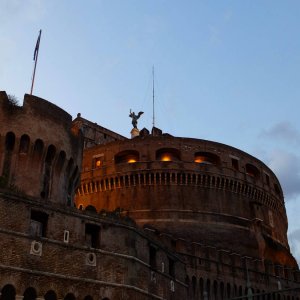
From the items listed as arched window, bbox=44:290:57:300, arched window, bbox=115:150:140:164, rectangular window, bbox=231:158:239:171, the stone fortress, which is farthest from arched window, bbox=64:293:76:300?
rectangular window, bbox=231:158:239:171

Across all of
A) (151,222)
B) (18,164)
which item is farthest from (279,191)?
(18,164)

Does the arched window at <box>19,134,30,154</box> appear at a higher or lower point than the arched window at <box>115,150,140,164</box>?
lower

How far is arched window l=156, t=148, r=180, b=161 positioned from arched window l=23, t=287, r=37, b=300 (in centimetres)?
2535

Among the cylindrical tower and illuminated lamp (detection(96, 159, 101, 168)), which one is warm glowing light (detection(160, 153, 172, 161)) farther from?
illuminated lamp (detection(96, 159, 101, 168))

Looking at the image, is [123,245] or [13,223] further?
[123,245]

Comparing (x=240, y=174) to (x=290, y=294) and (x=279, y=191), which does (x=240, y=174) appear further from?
(x=290, y=294)

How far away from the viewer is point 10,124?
21922 mm

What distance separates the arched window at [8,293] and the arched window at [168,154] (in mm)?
25266

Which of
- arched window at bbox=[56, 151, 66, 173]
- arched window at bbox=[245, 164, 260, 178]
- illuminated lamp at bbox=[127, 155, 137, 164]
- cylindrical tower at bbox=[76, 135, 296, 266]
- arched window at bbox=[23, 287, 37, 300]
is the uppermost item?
arched window at bbox=[245, 164, 260, 178]

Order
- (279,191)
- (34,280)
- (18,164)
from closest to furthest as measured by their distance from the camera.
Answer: (34,280)
(18,164)
(279,191)

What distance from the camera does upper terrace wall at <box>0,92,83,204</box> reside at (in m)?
21.7

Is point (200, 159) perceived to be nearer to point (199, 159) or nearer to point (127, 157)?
point (199, 159)

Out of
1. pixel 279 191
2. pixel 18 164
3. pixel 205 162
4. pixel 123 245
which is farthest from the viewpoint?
pixel 279 191

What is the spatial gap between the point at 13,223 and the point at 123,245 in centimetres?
443
